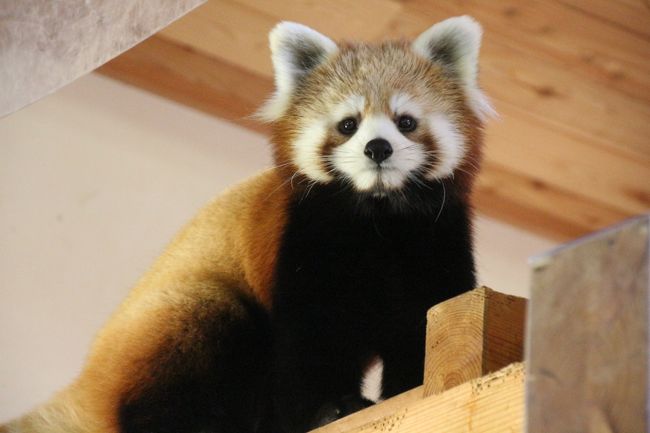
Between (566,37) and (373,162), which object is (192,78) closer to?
(566,37)

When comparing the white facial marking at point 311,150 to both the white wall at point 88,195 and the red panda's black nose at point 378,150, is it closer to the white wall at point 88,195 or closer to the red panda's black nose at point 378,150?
the red panda's black nose at point 378,150

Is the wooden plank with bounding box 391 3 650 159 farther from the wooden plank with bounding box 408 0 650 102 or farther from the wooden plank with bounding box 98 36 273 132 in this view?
the wooden plank with bounding box 98 36 273 132

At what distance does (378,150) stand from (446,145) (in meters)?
0.21

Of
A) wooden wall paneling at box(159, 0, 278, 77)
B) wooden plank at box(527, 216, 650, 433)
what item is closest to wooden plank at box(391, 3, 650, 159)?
wooden wall paneling at box(159, 0, 278, 77)

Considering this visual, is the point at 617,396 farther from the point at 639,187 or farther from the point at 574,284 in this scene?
the point at 639,187

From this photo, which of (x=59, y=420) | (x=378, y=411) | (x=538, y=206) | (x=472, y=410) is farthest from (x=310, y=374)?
(x=538, y=206)

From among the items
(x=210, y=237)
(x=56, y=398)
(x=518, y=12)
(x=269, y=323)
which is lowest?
(x=56, y=398)

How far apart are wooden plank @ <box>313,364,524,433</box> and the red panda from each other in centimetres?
42

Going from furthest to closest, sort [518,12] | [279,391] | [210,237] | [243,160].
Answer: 1. [243,160]
2. [518,12]
3. [210,237]
4. [279,391]

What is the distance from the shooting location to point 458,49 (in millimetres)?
2234

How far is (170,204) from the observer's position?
342cm

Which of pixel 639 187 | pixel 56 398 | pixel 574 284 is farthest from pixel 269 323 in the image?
pixel 639 187

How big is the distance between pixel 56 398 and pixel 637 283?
4.80ft

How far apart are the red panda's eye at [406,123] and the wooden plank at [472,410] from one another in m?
0.70
